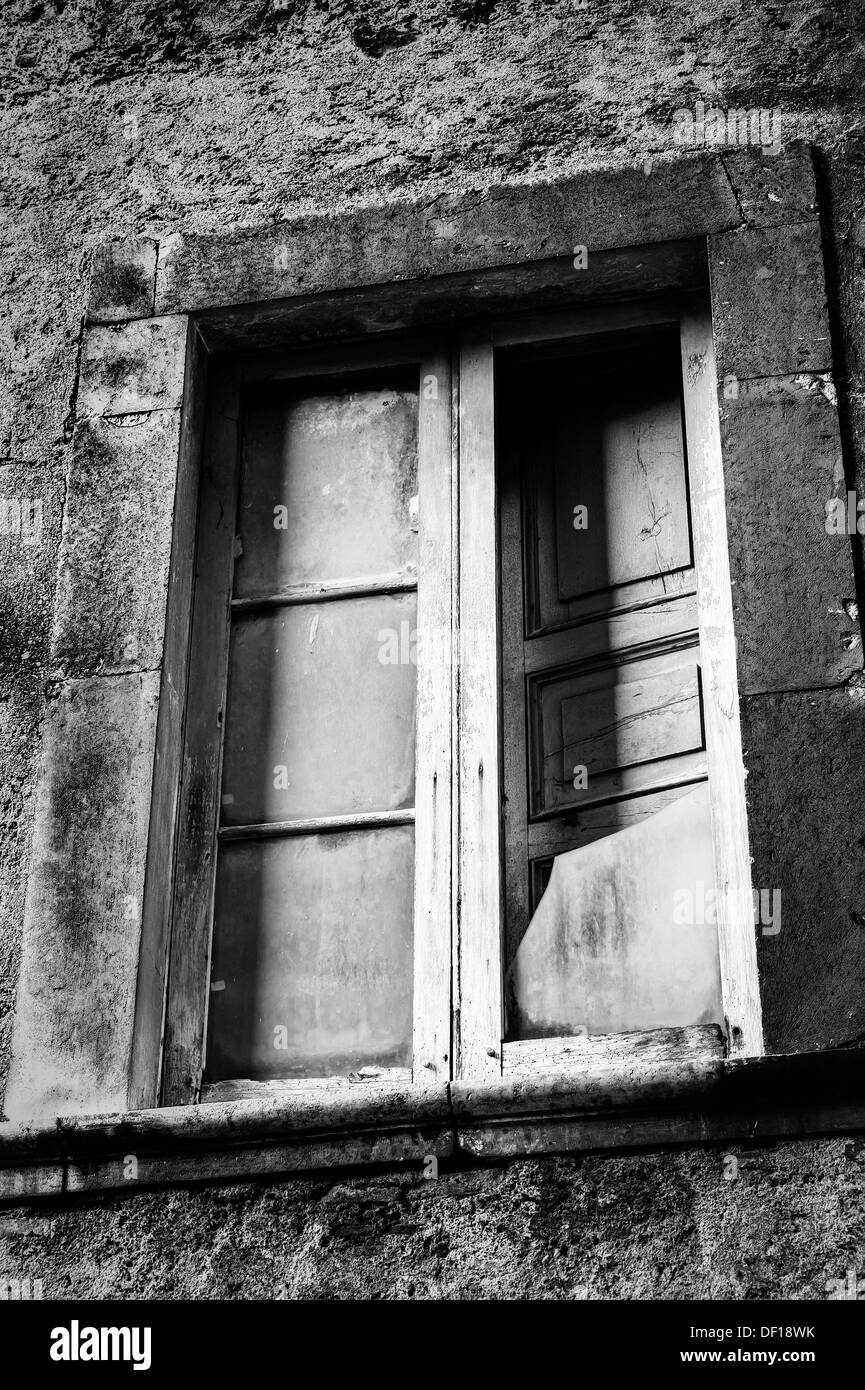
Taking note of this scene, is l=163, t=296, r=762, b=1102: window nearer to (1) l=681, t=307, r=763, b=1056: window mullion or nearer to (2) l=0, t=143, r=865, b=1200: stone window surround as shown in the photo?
(1) l=681, t=307, r=763, b=1056: window mullion

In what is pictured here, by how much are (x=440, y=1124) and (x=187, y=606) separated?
1260 mm

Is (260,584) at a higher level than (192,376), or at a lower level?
lower

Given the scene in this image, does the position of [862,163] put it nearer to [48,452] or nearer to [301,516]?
[301,516]

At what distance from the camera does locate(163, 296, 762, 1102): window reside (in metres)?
3.13

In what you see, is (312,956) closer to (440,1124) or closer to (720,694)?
(440,1124)

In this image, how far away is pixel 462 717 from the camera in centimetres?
333

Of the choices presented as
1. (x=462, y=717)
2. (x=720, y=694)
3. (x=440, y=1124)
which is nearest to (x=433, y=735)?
(x=462, y=717)

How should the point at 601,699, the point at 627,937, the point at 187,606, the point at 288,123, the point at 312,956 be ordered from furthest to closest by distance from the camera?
the point at 288,123 < the point at 187,606 < the point at 601,699 < the point at 312,956 < the point at 627,937

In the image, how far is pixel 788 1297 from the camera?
2615mm

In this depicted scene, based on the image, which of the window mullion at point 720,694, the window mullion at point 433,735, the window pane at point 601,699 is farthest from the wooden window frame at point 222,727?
the window mullion at point 720,694

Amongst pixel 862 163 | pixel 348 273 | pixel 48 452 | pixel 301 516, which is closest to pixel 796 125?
pixel 862 163

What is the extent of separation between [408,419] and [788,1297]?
197 centimetres

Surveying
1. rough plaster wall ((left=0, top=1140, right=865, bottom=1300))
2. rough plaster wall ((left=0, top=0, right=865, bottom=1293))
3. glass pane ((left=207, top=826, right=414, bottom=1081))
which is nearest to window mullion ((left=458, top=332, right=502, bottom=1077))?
glass pane ((left=207, top=826, right=414, bottom=1081))
